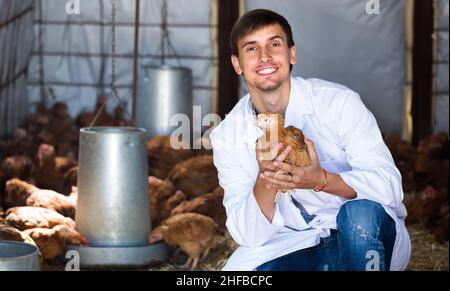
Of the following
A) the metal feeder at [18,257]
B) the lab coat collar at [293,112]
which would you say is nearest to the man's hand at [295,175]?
the lab coat collar at [293,112]

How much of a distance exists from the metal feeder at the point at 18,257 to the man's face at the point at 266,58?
80cm

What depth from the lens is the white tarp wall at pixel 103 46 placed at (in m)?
5.82

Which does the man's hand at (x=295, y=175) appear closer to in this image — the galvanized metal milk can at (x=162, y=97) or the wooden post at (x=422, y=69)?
the galvanized metal milk can at (x=162, y=97)

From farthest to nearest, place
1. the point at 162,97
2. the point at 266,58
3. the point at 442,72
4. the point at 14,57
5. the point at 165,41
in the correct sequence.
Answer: the point at 165,41
the point at 442,72
the point at 14,57
the point at 162,97
the point at 266,58

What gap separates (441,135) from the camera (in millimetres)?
5141

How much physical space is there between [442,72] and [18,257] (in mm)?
4016

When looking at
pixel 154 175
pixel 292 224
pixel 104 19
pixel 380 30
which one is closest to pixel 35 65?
pixel 104 19

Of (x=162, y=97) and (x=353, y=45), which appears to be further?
(x=353, y=45)

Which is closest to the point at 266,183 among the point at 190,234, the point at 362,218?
the point at 362,218

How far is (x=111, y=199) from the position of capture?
3494 mm

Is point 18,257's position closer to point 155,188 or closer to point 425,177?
point 155,188
